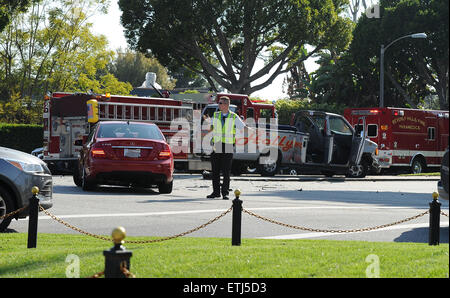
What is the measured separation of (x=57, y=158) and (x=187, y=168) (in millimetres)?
4229

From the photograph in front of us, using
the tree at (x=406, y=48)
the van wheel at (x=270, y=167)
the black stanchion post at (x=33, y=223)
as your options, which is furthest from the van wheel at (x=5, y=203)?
the tree at (x=406, y=48)

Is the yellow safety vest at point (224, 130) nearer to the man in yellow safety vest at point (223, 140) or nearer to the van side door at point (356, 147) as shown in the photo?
the man in yellow safety vest at point (223, 140)

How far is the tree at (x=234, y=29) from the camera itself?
41312 mm

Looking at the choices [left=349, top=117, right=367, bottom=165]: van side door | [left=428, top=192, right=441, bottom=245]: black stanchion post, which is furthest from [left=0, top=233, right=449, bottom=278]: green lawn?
[left=349, top=117, right=367, bottom=165]: van side door

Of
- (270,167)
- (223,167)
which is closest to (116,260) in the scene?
(223,167)

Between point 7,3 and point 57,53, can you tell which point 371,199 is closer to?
point 7,3

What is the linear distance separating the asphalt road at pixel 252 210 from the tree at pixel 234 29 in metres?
23.5

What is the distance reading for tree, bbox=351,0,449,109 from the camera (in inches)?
1839

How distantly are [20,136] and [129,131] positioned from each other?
21247 mm

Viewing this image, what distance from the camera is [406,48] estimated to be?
48188 millimetres

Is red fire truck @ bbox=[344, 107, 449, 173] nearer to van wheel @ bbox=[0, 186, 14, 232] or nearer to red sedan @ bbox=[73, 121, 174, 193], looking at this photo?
red sedan @ bbox=[73, 121, 174, 193]

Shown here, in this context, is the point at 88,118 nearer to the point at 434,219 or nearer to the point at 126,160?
the point at 126,160
